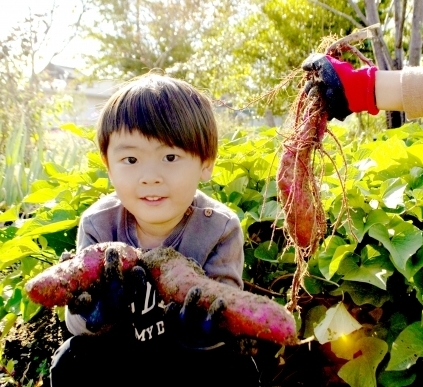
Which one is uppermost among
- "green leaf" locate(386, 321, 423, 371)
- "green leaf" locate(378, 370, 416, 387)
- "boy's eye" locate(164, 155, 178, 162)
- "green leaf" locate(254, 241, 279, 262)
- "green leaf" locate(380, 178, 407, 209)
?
"boy's eye" locate(164, 155, 178, 162)

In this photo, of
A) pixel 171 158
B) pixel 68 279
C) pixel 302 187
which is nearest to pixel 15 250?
pixel 68 279

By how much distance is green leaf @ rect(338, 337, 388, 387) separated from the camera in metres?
1.41

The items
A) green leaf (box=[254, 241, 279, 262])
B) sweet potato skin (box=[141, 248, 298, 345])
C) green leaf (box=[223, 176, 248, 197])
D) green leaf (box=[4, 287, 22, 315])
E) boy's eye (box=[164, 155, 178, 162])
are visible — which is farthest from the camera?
green leaf (box=[223, 176, 248, 197])

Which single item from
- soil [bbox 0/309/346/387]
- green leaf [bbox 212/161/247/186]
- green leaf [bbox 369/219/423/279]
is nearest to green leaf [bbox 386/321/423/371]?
green leaf [bbox 369/219/423/279]

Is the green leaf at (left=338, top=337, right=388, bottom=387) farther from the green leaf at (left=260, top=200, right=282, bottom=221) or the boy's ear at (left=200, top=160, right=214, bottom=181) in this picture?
the boy's ear at (left=200, top=160, right=214, bottom=181)

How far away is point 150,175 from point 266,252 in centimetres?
55

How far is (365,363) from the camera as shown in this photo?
56.3 inches

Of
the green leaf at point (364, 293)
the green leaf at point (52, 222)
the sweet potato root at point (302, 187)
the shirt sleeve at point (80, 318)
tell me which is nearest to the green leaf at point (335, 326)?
the green leaf at point (364, 293)

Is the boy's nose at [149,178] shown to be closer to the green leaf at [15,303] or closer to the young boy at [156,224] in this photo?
the young boy at [156,224]

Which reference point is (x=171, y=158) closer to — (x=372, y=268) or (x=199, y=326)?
(x=199, y=326)

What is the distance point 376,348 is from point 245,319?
1.80 feet

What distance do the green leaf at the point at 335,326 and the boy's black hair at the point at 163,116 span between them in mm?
570

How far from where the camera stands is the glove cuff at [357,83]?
124 cm

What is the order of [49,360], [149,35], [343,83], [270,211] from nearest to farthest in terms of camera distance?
[343,83], [270,211], [49,360], [149,35]
